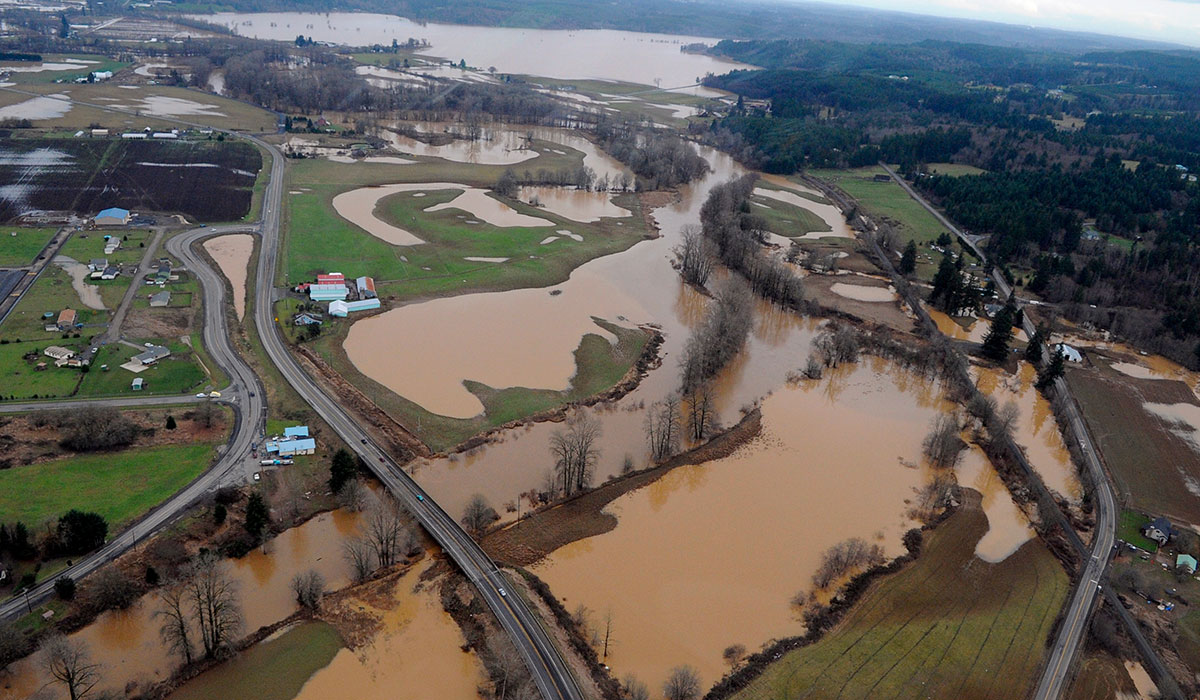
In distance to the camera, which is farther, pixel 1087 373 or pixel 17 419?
pixel 1087 373

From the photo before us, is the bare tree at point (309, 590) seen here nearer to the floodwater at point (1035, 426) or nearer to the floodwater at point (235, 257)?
the floodwater at point (235, 257)

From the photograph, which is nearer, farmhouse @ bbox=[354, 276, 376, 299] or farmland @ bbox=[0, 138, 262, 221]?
farmhouse @ bbox=[354, 276, 376, 299]

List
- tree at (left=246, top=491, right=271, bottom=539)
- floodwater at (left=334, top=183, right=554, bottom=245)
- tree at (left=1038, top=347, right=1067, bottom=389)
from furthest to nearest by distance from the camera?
1. floodwater at (left=334, top=183, right=554, bottom=245)
2. tree at (left=1038, top=347, right=1067, bottom=389)
3. tree at (left=246, top=491, right=271, bottom=539)

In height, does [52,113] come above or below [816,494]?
above

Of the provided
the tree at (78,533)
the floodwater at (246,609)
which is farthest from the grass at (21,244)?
the floodwater at (246,609)

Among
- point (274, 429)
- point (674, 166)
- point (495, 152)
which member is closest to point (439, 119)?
point (495, 152)

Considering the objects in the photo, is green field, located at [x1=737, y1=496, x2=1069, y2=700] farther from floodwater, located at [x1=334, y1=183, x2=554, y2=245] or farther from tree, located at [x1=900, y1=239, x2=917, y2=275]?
floodwater, located at [x1=334, y1=183, x2=554, y2=245]

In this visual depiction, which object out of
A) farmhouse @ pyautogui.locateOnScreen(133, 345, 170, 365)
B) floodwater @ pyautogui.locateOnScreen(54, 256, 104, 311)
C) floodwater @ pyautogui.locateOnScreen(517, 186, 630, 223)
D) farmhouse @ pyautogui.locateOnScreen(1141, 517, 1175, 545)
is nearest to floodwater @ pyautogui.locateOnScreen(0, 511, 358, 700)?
farmhouse @ pyautogui.locateOnScreen(133, 345, 170, 365)

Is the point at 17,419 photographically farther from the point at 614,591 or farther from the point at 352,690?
the point at 614,591
